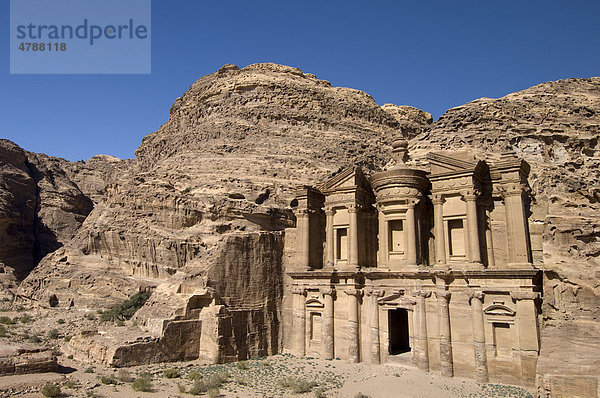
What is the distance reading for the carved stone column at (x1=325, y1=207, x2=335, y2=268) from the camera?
989 inches

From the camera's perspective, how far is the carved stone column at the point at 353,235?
945 inches

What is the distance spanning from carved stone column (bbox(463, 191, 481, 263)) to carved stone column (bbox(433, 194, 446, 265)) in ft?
4.23

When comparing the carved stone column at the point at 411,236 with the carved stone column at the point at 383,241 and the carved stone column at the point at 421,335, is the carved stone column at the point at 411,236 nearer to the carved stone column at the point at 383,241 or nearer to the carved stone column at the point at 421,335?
the carved stone column at the point at 383,241

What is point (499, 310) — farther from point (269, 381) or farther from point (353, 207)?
point (269, 381)

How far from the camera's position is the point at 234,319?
23.5 meters

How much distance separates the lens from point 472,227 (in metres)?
21.1

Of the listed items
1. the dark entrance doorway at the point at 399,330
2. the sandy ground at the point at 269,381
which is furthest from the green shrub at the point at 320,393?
the dark entrance doorway at the point at 399,330

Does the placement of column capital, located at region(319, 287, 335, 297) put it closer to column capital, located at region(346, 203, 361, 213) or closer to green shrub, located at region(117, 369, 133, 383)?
column capital, located at region(346, 203, 361, 213)

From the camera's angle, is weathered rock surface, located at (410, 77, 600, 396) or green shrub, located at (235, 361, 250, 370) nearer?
weathered rock surface, located at (410, 77, 600, 396)

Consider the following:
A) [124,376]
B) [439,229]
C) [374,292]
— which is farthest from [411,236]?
[124,376]

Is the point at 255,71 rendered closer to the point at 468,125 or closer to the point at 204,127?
the point at 204,127

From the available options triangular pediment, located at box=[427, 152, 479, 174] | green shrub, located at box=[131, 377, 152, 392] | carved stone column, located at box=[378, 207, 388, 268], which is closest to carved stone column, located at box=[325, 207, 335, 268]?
carved stone column, located at box=[378, 207, 388, 268]

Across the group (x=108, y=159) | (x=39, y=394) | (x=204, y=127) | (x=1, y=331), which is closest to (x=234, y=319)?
(x=39, y=394)

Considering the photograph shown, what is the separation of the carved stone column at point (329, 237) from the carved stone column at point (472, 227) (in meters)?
7.40
